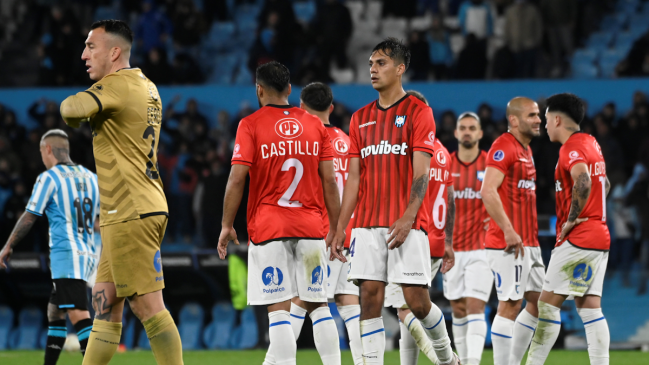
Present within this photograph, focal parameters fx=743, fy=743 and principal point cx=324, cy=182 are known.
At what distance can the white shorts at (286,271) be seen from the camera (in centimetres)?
543

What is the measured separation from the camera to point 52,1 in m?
17.9

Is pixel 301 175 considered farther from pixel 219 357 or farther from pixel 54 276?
pixel 219 357

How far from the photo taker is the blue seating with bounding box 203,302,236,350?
12.0 metres

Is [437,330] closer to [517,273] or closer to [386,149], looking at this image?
[386,149]

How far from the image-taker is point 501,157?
7102 millimetres

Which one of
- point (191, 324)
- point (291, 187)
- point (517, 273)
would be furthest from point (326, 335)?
point (191, 324)

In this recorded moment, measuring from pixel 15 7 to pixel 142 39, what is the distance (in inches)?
148

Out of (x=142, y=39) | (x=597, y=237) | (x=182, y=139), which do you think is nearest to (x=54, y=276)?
(x=597, y=237)

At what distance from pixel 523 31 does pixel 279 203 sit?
10494 millimetres

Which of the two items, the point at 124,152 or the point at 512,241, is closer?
the point at 124,152

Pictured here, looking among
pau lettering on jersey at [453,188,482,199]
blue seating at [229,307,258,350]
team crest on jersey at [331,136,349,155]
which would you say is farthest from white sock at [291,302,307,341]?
blue seating at [229,307,258,350]

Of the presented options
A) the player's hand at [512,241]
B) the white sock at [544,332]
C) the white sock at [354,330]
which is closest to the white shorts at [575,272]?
the white sock at [544,332]

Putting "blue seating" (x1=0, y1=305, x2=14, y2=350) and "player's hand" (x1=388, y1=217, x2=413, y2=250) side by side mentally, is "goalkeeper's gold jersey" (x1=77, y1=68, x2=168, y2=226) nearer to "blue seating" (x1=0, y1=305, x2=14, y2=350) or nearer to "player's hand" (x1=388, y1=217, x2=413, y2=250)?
"player's hand" (x1=388, y1=217, x2=413, y2=250)

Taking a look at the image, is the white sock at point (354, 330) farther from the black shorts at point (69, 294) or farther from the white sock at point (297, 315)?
the black shorts at point (69, 294)
